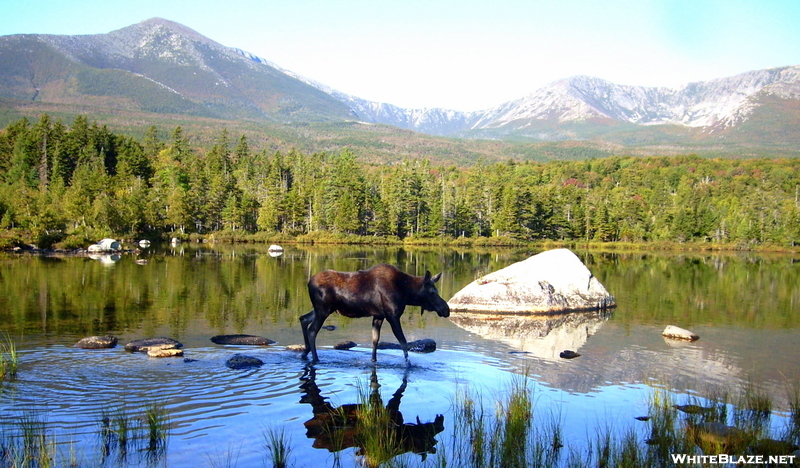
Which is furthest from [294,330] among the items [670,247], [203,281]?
[670,247]

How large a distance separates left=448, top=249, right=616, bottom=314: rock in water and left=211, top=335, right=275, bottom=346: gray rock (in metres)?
9.82

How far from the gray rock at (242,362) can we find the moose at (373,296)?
1277 mm

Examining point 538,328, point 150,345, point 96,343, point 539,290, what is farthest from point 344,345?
point 539,290

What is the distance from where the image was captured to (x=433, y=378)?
43.2 ft

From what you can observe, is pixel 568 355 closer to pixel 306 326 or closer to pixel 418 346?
pixel 418 346

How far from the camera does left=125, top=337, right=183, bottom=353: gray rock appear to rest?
1451cm

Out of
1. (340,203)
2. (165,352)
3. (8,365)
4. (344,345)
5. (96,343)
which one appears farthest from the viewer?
(340,203)

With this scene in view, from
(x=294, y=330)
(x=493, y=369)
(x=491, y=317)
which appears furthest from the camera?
(x=491, y=317)

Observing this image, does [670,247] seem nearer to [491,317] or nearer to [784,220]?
[784,220]

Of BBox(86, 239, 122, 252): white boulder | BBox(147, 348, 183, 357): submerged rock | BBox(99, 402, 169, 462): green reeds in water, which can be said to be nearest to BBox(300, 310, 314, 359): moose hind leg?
BBox(147, 348, 183, 357): submerged rock

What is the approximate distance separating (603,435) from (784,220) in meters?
109

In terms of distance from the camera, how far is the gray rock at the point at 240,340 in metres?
16.3

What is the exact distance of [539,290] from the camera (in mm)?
24594

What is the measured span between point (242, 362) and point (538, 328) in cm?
1141
